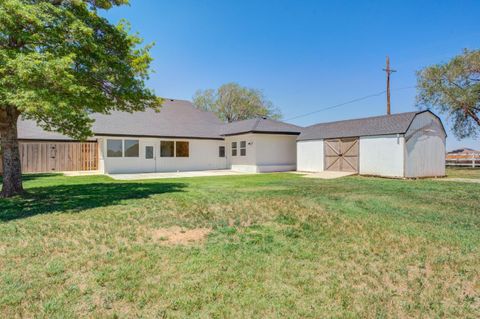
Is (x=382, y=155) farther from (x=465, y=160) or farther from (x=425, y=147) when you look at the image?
(x=465, y=160)

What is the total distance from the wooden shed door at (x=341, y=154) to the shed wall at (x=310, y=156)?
0.46 meters

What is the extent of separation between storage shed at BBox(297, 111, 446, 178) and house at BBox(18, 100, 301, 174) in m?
3.25

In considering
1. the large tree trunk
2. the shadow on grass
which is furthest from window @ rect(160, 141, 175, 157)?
the large tree trunk

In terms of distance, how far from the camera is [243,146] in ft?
71.2

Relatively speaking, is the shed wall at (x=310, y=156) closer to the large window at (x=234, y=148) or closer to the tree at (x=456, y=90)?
the large window at (x=234, y=148)

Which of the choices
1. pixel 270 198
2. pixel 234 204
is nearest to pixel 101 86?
pixel 234 204

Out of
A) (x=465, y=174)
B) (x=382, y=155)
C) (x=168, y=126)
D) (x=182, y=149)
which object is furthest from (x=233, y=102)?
(x=465, y=174)

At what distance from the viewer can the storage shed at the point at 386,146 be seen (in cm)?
1553

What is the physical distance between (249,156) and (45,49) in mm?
14636

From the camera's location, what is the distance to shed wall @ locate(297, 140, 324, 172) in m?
19.8

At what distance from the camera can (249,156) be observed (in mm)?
20953

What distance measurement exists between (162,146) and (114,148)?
318 centimetres

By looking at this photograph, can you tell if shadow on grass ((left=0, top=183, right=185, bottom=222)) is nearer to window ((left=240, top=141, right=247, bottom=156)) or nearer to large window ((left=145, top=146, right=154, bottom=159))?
large window ((left=145, top=146, right=154, bottom=159))

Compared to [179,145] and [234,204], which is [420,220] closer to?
[234,204]
